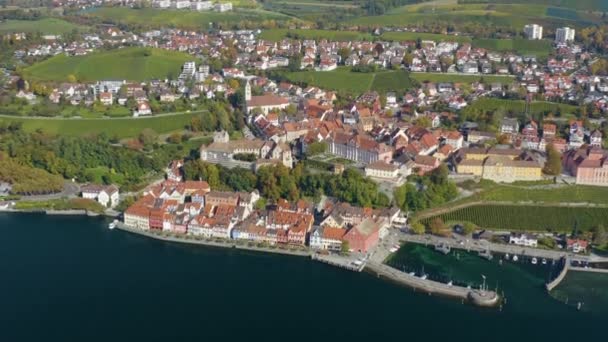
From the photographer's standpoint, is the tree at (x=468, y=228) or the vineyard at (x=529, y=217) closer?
the tree at (x=468, y=228)

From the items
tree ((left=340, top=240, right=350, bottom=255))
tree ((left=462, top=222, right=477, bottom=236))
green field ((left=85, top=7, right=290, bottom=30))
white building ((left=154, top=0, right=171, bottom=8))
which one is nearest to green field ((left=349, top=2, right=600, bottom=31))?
green field ((left=85, top=7, right=290, bottom=30))

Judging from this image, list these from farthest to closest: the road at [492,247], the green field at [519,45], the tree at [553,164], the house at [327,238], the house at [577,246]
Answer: the green field at [519,45] → the tree at [553,164] → the house at [327,238] → the house at [577,246] → the road at [492,247]

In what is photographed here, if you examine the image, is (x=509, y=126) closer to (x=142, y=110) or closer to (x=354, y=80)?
(x=354, y=80)

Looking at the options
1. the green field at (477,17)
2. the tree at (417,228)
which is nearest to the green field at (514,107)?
the tree at (417,228)

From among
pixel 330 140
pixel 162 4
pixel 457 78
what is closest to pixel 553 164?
pixel 330 140

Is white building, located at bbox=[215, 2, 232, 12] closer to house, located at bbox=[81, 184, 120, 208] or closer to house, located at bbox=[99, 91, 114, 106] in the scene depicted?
house, located at bbox=[99, 91, 114, 106]

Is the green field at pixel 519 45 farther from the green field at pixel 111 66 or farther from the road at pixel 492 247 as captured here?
the road at pixel 492 247

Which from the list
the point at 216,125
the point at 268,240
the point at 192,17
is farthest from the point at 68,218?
the point at 192,17
